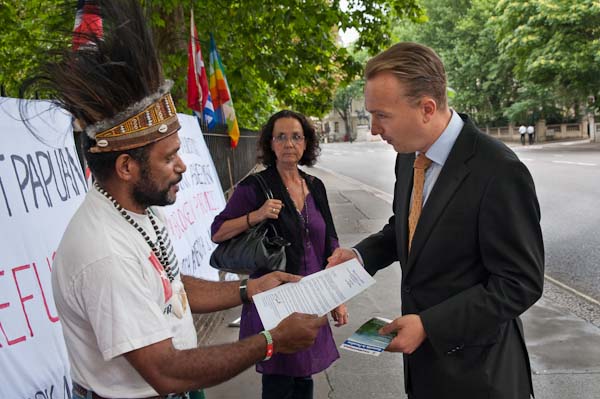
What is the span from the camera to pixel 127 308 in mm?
1561

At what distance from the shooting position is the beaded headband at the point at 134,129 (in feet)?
5.56

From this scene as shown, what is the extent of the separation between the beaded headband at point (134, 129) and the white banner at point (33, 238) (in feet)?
3.18

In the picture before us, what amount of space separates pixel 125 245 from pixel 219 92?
19.2ft

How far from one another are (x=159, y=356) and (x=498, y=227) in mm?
1122

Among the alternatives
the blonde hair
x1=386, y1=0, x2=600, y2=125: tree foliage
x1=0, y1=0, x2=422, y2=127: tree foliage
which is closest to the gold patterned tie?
the blonde hair

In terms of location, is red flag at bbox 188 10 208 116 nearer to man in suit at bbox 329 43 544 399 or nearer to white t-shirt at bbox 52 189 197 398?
man in suit at bbox 329 43 544 399

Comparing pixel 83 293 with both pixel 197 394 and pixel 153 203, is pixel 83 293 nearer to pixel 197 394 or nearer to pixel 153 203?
pixel 153 203

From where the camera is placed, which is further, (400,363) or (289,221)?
(400,363)

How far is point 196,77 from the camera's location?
680 centimetres

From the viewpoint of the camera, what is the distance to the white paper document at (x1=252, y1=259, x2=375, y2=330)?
Result: 2121mm

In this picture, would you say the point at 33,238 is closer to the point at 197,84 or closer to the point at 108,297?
the point at 108,297

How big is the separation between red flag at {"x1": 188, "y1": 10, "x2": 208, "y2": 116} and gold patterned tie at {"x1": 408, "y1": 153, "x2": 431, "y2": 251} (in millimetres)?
4931

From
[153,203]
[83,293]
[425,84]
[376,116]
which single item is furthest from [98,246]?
[425,84]

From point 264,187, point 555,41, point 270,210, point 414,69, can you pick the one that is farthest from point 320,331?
point 555,41
